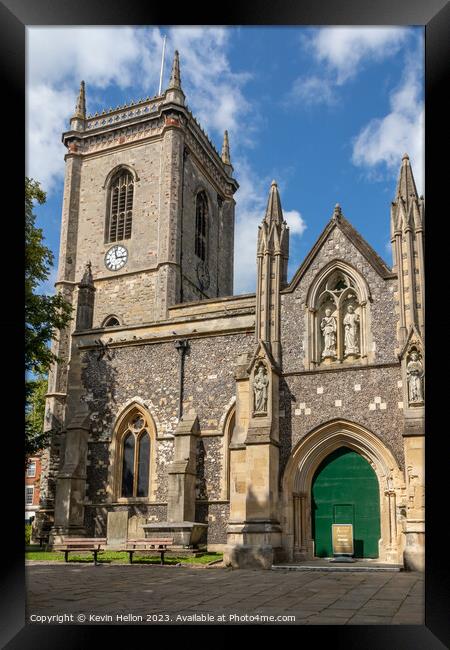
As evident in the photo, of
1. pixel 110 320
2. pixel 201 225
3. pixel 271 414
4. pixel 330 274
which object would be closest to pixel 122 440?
pixel 271 414

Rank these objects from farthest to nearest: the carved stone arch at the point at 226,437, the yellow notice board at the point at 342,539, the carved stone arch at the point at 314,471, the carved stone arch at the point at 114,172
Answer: the carved stone arch at the point at 114,172
the carved stone arch at the point at 226,437
the carved stone arch at the point at 314,471
the yellow notice board at the point at 342,539

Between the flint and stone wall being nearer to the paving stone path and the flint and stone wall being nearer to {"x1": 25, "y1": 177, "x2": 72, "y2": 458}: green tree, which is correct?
{"x1": 25, "y1": 177, "x2": 72, "y2": 458}: green tree

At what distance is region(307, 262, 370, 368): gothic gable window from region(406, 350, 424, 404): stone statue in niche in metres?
1.41

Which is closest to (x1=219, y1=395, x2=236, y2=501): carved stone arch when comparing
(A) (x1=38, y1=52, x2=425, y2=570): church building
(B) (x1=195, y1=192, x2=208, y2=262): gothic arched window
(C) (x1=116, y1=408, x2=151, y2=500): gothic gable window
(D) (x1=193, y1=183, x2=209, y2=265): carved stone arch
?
(A) (x1=38, y1=52, x2=425, y2=570): church building

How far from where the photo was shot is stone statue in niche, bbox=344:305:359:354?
17.0 meters

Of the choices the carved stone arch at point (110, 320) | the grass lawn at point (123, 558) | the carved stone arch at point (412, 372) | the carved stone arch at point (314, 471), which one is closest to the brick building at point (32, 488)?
the carved stone arch at point (110, 320)

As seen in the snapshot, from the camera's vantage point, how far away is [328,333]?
17328 millimetres

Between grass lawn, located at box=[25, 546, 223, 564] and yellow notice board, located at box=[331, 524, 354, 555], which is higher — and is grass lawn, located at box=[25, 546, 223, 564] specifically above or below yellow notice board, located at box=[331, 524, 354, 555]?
below

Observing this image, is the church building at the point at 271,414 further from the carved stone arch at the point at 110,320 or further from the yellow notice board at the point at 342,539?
the carved stone arch at the point at 110,320

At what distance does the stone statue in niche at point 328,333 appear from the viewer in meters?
17.1

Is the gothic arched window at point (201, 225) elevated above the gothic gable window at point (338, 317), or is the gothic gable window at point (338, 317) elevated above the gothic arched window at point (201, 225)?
the gothic arched window at point (201, 225)

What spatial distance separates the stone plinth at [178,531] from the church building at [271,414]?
5cm

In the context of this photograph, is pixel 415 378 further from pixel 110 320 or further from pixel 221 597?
pixel 110 320
